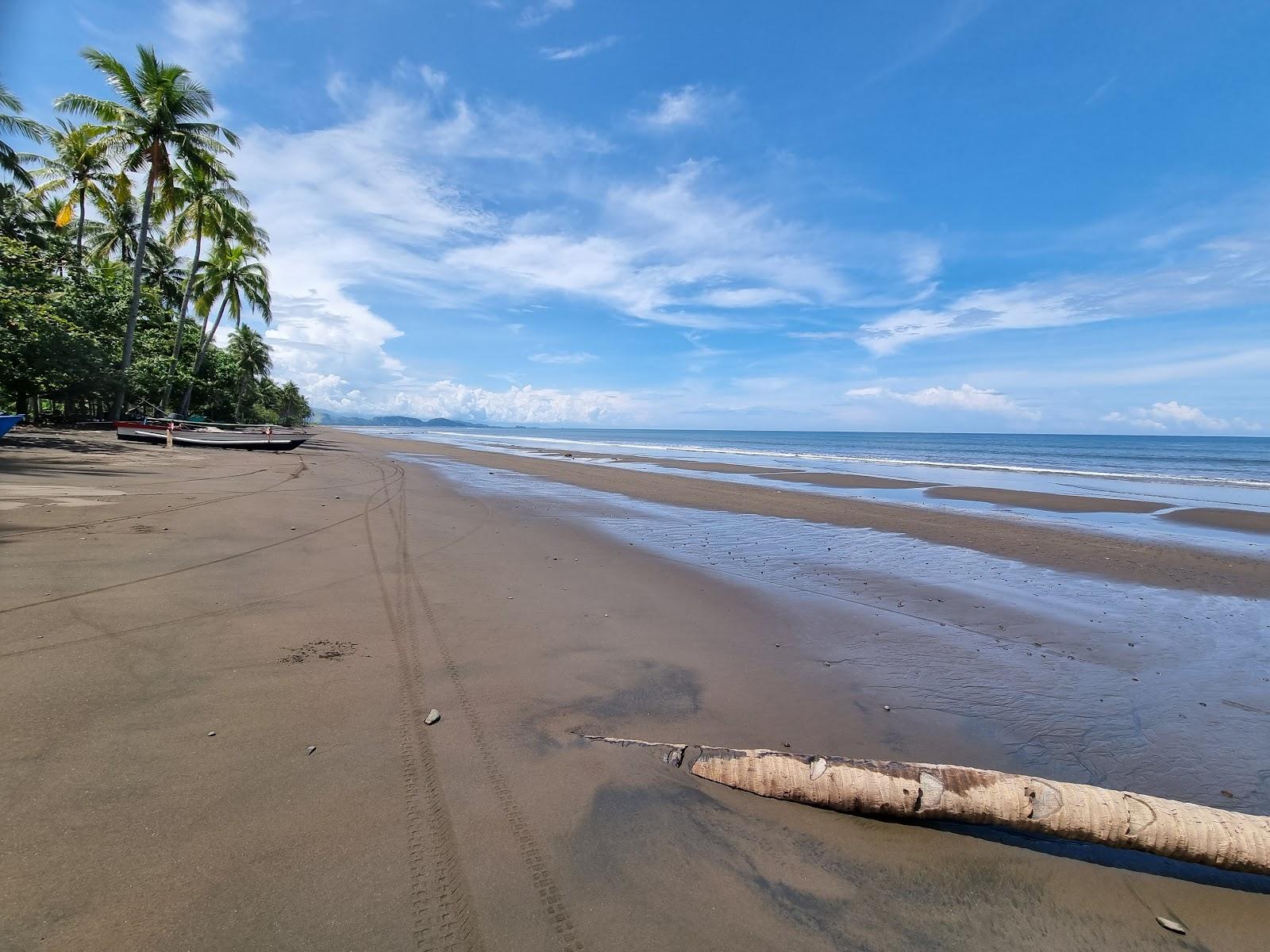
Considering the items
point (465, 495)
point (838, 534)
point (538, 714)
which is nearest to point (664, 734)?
point (538, 714)

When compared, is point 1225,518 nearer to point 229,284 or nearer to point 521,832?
point 521,832

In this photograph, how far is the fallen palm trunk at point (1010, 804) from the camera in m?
2.50

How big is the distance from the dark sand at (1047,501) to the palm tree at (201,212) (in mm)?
35507

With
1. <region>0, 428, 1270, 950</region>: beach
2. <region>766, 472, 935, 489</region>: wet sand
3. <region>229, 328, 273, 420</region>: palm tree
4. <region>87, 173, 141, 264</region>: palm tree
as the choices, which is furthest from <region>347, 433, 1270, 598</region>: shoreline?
<region>229, 328, 273, 420</region>: palm tree

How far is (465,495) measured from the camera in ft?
49.6

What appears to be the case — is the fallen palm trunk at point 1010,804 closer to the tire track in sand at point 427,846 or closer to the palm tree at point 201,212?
the tire track in sand at point 427,846

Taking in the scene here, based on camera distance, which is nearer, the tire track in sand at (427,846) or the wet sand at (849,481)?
the tire track in sand at (427,846)

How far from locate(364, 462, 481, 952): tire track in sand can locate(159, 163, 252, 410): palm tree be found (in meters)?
31.4

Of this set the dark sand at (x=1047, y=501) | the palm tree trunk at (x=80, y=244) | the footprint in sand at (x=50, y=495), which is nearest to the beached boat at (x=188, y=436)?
the palm tree trunk at (x=80, y=244)

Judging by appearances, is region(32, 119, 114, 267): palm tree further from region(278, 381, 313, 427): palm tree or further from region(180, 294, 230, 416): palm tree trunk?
region(278, 381, 313, 427): palm tree

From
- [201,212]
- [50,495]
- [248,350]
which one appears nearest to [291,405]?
[248,350]

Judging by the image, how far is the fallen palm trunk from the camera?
250 centimetres

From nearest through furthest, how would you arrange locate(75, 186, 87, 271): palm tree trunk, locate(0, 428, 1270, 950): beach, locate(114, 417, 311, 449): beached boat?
locate(0, 428, 1270, 950): beach → locate(114, 417, 311, 449): beached boat → locate(75, 186, 87, 271): palm tree trunk

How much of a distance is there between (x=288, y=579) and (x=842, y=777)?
19.8 feet
